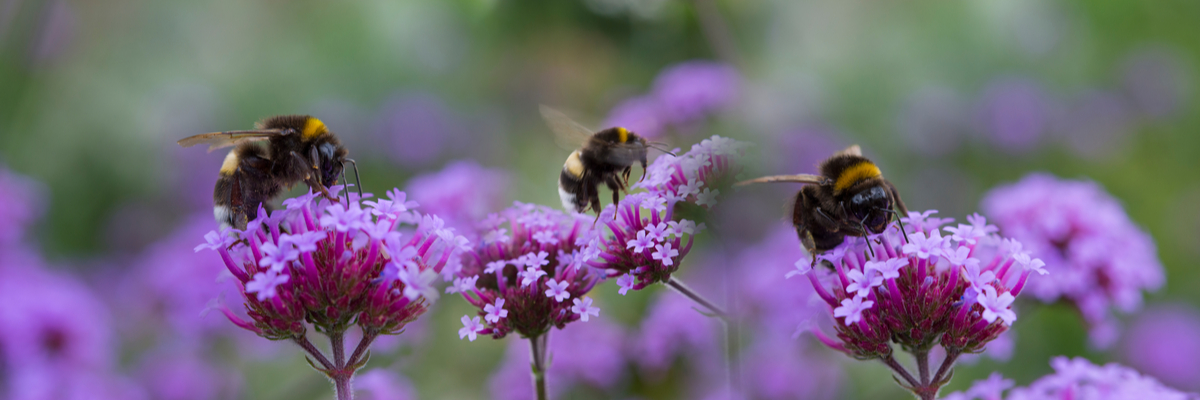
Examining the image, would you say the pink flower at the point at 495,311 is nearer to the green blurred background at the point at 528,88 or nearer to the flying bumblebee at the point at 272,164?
the flying bumblebee at the point at 272,164

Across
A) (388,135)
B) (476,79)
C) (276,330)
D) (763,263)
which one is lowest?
(276,330)

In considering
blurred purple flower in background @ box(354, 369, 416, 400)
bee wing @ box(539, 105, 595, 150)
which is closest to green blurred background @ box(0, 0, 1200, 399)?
blurred purple flower in background @ box(354, 369, 416, 400)

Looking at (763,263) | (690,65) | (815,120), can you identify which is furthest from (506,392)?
(815,120)

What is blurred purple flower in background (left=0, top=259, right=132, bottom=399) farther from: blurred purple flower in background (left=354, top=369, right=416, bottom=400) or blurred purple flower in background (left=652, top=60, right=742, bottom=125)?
blurred purple flower in background (left=652, top=60, right=742, bottom=125)

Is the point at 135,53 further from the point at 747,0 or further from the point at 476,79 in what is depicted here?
the point at 747,0

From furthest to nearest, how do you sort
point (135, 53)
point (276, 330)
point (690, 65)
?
point (135, 53), point (690, 65), point (276, 330)
